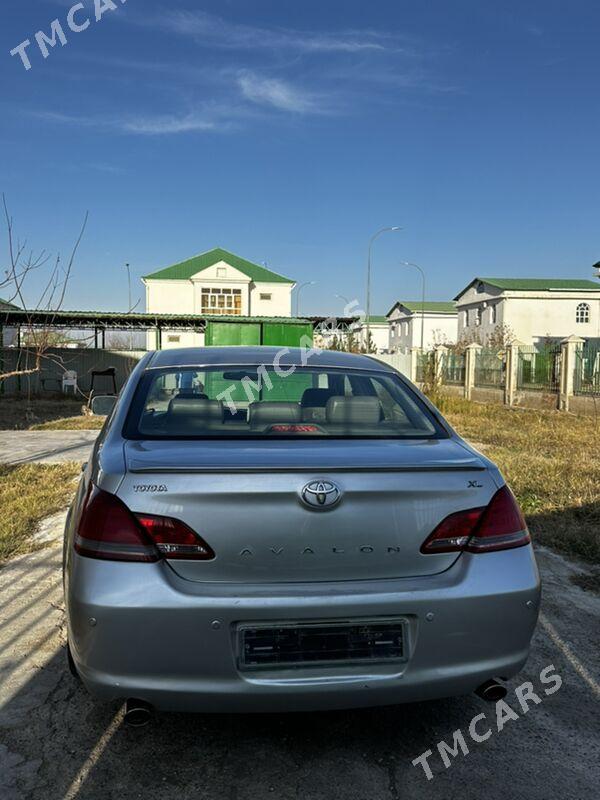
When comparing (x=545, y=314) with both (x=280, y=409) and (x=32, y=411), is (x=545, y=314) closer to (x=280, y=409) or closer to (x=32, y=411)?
(x=32, y=411)

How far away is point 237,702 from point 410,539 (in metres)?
0.74

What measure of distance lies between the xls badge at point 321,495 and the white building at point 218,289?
4288 centimetres

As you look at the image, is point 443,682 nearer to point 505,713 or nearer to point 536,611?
point 536,611

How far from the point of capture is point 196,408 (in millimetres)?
2791

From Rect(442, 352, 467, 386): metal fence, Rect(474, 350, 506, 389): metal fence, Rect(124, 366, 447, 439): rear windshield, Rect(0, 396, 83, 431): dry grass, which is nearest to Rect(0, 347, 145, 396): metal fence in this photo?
Rect(0, 396, 83, 431): dry grass

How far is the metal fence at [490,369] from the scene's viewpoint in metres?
20.5

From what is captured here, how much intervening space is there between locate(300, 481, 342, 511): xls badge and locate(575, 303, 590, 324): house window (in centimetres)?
5196

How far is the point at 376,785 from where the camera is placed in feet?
7.05

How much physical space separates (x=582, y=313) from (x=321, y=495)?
5231 cm

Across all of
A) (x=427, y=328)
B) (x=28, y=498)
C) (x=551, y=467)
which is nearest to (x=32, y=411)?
(x=28, y=498)

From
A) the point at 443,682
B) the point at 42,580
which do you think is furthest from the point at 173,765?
the point at 42,580

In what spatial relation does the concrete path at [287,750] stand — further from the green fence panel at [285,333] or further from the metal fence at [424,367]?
the green fence panel at [285,333]

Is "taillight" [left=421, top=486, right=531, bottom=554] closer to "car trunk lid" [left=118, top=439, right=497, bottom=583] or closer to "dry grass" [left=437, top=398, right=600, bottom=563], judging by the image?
"car trunk lid" [left=118, top=439, right=497, bottom=583]

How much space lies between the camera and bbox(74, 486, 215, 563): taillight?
6.54ft
